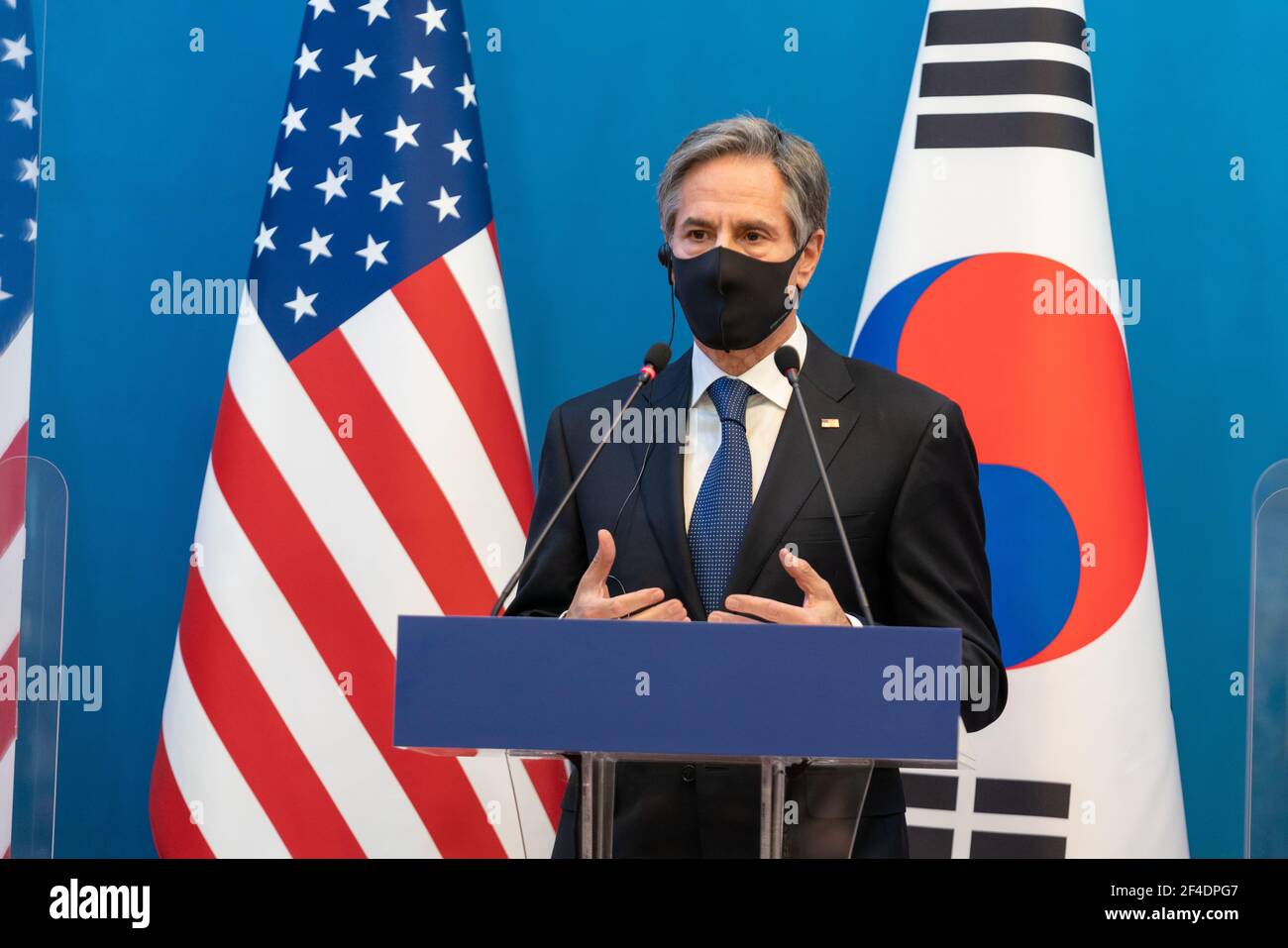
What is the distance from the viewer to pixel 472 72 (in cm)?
378

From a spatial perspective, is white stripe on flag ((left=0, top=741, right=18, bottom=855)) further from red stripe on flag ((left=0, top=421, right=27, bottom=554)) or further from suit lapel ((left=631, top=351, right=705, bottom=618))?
suit lapel ((left=631, top=351, right=705, bottom=618))

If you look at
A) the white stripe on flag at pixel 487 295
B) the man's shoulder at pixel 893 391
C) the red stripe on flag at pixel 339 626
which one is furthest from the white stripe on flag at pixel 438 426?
the man's shoulder at pixel 893 391

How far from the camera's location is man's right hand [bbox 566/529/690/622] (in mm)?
1864

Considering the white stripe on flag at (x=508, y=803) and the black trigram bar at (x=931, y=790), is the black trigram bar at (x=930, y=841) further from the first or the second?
the white stripe on flag at (x=508, y=803)

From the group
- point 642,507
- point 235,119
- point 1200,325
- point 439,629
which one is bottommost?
point 439,629

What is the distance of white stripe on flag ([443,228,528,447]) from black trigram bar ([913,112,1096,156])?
111 centimetres

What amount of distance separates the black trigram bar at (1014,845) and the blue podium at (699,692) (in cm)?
162

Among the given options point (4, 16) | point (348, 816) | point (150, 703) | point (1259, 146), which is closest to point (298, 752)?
point (348, 816)

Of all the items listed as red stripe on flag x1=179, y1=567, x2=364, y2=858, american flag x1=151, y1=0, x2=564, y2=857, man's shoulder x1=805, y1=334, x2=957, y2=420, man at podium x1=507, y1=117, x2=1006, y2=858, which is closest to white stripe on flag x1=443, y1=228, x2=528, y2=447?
american flag x1=151, y1=0, x2=564, y2=857

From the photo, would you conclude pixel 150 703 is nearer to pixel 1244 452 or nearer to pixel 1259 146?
pixel 1244 452

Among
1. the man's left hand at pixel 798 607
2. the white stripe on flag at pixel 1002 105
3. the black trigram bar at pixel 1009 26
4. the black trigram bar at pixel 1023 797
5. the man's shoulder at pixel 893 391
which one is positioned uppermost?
the black trigram bar at pixel 1009 26

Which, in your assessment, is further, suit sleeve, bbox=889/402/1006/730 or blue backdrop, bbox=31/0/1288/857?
blue backdrop, bbox=31/0/1288/857

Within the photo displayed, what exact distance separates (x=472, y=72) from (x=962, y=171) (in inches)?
52.5

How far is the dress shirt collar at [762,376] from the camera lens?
2.40 m
